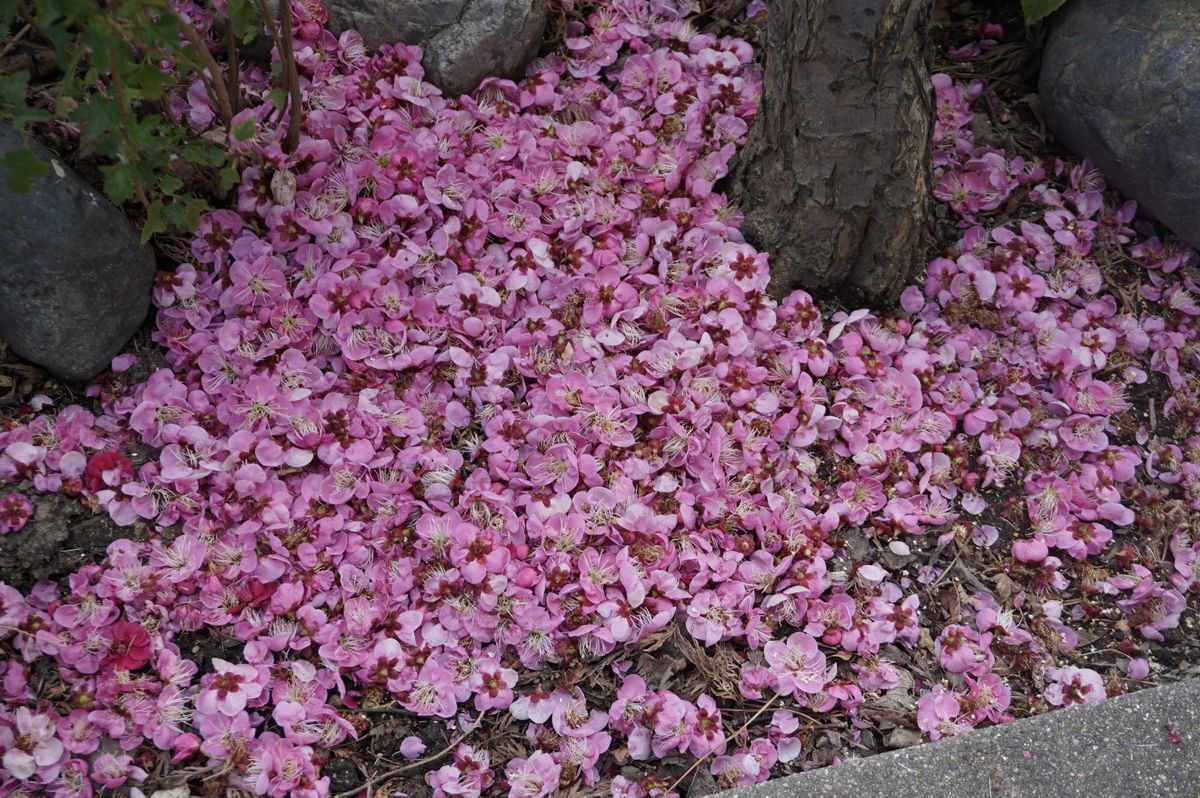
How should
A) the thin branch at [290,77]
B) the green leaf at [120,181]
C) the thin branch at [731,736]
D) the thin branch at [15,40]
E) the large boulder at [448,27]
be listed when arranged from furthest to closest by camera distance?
the large boulder at [448,27], the thin branch at [290,77], the thin branch at [15,40], the thin branch at [731,736], the green leaf at [120,181]

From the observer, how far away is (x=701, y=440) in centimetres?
264

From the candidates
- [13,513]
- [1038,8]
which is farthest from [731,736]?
[1038,8]

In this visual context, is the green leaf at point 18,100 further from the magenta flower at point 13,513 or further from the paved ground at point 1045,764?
the paved ground at point 1045,764

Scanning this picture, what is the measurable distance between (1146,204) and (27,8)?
321cm

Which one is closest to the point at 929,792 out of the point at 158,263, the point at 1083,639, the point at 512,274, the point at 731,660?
the point at 731,660

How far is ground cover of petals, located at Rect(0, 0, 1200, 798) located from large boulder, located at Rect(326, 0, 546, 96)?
77 mm

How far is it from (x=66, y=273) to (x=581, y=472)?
1392 millimetres

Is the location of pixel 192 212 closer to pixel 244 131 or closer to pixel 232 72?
pixel 244 131

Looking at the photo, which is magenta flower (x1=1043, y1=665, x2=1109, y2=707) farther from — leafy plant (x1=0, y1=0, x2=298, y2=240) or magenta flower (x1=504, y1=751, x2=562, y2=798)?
leafy plant (x1=0, y1=0, x2=298, y2=240)

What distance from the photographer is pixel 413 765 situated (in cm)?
232

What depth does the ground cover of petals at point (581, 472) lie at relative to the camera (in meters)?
2.34

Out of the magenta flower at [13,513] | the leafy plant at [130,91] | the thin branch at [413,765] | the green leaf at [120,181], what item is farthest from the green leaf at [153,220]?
the thin branch at [413,765]

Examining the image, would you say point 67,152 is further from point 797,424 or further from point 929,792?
point 929,792

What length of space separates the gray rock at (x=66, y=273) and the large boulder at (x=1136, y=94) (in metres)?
2.78
